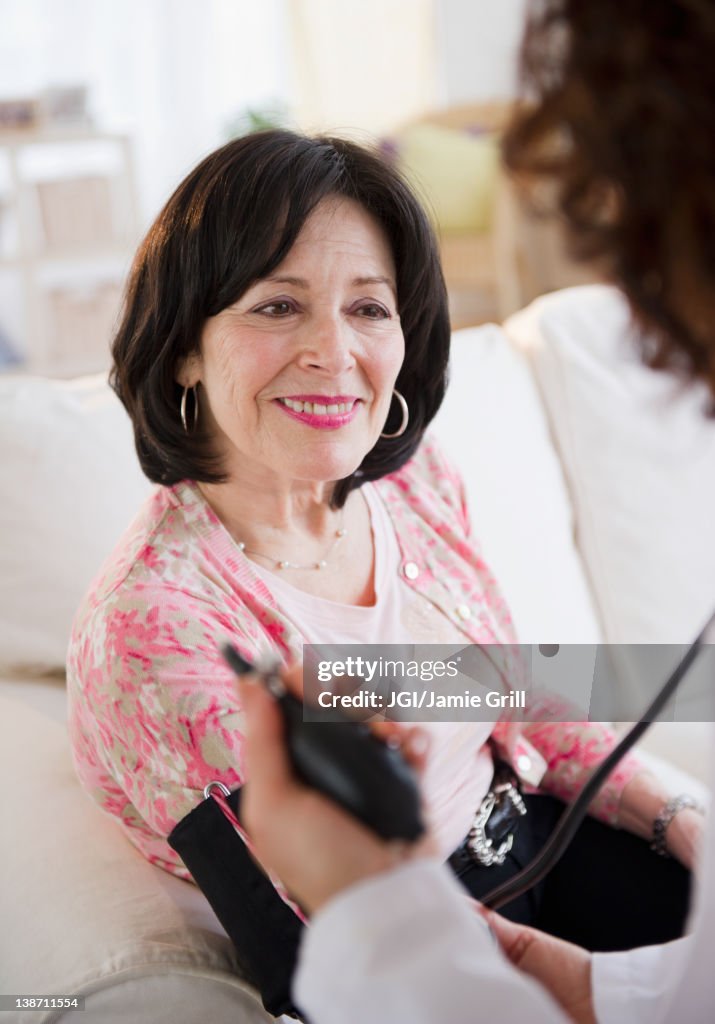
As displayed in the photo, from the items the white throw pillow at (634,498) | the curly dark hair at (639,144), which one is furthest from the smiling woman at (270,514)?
the curly dark hair at (639,144)

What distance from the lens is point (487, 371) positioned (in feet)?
5.74

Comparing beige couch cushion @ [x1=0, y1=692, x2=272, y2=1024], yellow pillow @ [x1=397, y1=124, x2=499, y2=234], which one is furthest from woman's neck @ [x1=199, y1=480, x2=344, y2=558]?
yellow pillow @ [x1=397, y1=124, x2=499, y2=234]

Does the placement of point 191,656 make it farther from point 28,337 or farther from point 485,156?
point 485,156

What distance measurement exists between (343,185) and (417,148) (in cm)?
411

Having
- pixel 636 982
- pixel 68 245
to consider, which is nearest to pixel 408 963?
pixel 636 982

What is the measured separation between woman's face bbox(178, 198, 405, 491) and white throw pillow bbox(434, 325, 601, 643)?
0.43 m

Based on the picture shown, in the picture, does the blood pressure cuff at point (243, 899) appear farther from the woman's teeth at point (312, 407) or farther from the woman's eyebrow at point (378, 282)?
the woman's eyebrow at point (378, 282)

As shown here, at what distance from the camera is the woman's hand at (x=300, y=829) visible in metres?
0.62

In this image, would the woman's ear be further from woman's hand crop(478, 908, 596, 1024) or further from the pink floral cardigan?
woman's hand crop(478, 908, 596, 1024)

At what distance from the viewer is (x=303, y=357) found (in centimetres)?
118

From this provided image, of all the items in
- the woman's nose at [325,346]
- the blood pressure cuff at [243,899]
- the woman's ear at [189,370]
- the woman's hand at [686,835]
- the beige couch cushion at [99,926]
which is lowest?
the woman's hand at [686,835]

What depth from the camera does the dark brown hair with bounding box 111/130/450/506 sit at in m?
1.11

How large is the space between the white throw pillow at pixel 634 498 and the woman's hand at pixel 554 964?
2.95 feet

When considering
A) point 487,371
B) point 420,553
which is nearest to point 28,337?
point 487,371
